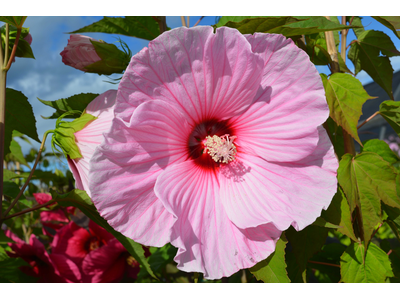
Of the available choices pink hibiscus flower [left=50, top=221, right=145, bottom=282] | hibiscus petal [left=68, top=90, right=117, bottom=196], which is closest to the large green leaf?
hibiscus petal [left=68, top=90, right=117, bottom=196]

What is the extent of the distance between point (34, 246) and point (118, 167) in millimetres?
845

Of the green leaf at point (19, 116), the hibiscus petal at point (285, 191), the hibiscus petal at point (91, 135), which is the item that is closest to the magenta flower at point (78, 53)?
the hibiscus petal at point (91, 135)

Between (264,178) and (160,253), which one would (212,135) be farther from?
(160,253)

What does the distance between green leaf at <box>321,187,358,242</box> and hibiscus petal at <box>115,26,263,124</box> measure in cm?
30

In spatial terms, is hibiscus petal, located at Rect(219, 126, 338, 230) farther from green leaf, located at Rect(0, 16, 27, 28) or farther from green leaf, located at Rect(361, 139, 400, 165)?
green leaf, located at Rect(0, 16, 27, 28)

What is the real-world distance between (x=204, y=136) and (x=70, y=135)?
10.3 inches

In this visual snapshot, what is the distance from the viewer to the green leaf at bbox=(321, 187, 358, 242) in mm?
616

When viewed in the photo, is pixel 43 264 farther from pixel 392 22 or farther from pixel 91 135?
pixel 392 22

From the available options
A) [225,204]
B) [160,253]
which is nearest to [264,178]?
[225,204]

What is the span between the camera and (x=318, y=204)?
1.71ft

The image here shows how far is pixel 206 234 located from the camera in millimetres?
519

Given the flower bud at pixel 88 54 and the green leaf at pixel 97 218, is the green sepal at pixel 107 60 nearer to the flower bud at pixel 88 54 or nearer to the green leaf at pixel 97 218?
the flower bud at pixel 88 54

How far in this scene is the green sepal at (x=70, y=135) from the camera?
0.61 meters

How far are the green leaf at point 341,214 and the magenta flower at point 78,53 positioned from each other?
58 cm
